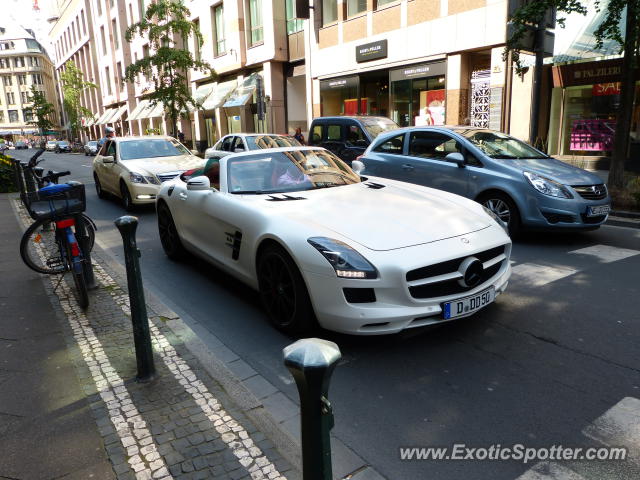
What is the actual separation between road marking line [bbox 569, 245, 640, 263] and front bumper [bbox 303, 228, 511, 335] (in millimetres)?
3474

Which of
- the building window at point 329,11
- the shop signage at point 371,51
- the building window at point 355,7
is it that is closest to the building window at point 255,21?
the building window at point 329,11

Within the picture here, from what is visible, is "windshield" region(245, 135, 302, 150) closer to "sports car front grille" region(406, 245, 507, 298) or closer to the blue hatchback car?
the blue hatchback car

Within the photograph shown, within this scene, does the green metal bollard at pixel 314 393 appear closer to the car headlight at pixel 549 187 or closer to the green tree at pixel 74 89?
the car headlight at pixel 549 187

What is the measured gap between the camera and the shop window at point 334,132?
1277 centimetres

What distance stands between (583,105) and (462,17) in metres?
4.66

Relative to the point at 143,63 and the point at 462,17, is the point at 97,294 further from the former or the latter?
the point at 143,63

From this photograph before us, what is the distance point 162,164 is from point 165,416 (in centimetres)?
846

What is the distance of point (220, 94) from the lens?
98.6ft

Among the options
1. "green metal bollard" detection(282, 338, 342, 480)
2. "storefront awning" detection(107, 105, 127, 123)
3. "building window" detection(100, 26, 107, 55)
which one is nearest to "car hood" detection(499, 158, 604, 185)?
"green metal bollard" detection(282, 338, 342, 480)

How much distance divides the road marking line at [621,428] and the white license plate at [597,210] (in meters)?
4.31

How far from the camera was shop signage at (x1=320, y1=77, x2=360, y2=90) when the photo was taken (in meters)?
21.2

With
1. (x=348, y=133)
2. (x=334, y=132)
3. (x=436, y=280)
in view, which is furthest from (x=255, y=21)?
(x=436, y=280)

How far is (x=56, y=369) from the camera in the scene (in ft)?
11.4

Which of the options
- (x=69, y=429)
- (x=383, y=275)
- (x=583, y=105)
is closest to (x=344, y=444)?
(x=383, y=275)
